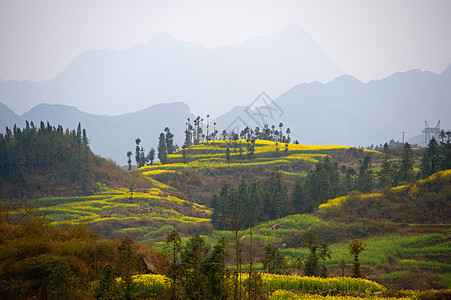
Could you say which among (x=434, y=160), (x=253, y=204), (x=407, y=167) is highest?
(x=434, y=160)

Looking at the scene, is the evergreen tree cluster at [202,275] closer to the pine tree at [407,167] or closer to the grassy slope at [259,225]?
the grassy slope at [259,225]

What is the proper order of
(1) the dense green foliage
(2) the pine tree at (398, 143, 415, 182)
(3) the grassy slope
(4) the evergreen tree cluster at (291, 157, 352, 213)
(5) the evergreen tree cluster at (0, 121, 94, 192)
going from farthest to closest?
(5) the evergreen tree cluster at (0, 121, 94, 192) → (4) the evergreen tree cluster at (291, 157, 352, 213) → (2) the pine tree at (398, 143, 415, 182) → (3) the grassy slope → (1) the dense green foliage

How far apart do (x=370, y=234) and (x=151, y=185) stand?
38623 millimetres

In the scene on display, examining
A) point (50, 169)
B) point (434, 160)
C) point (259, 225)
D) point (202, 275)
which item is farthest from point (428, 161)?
point (50, 169)

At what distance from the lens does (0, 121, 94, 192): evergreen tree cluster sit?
1849 inches

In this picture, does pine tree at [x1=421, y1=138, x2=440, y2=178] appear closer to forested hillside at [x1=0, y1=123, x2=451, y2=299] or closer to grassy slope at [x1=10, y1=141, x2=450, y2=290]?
forested hillside at [x1=0, y1=123, x2=451, y2=299]

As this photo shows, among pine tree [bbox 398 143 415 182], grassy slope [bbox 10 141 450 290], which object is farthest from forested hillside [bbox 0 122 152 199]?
pine tree [bbox 398 143 415 182]

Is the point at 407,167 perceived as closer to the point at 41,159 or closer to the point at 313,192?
the point at 313,192

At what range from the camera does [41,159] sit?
5172 centimetres

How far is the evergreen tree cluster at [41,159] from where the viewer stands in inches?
1849

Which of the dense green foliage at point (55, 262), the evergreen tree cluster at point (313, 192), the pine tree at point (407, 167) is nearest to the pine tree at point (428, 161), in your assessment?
the pine tree at point (407, 167)

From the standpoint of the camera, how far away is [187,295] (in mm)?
7746

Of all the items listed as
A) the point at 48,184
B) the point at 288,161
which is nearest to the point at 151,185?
the point at 48,184

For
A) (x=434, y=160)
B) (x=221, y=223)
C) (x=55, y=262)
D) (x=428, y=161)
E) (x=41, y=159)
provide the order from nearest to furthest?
(x=55, y=262), (x=221, y=223), (x=428, y=161), (x=434, y=160), (x=41, y=159)
